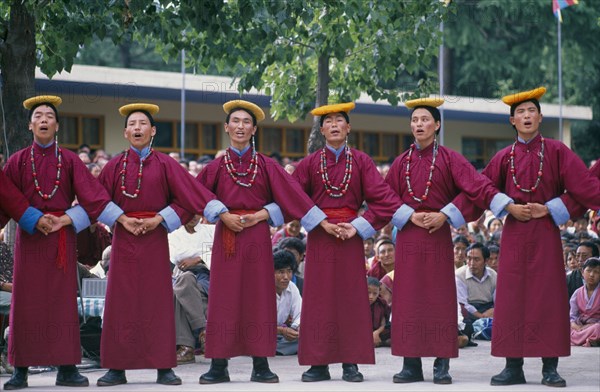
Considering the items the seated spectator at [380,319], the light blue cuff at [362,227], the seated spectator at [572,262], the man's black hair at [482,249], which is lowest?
the seated spectator at [380,319]

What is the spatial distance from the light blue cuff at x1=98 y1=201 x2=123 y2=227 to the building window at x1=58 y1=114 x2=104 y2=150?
11952 mm

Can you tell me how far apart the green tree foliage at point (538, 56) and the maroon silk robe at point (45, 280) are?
21499 mm

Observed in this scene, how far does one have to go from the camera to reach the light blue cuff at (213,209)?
8.54 metres

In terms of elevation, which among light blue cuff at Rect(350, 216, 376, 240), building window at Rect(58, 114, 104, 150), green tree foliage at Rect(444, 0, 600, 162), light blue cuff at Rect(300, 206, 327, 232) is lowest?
light blue cuff at Rect(350, 216, 376, 240)

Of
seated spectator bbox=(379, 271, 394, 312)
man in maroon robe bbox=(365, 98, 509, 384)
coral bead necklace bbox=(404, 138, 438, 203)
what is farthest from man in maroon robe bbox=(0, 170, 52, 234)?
seated spectator bbox=(379, 271, 394, 312)

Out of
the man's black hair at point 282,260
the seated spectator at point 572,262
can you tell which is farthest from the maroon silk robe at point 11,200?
the seated spectator at point 572,262

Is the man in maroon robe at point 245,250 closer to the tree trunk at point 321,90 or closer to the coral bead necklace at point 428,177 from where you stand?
the coral bead necklace at point 428,177

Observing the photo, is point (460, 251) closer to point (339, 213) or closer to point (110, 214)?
point (339, 213)

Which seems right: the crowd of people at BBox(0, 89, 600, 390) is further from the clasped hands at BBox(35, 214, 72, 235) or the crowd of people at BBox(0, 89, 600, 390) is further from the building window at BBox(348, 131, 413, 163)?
the building window at BBox(348, 131, 413, 163)

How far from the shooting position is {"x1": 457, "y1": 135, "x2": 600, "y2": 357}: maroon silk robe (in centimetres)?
847

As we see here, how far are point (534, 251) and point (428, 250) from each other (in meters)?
0.79

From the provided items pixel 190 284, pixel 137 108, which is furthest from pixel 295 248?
pixel 137 108

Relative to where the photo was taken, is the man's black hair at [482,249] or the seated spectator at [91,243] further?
the man's black hair at [482,249]

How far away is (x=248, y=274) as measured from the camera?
8742mm
